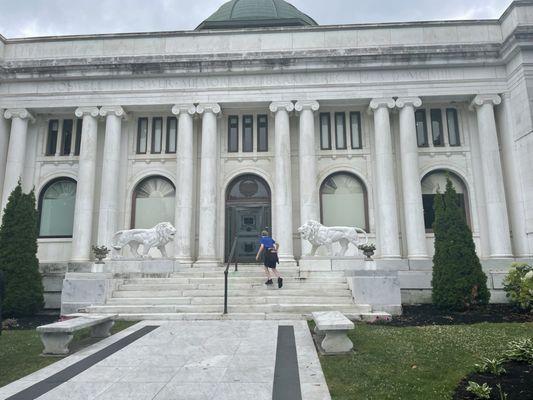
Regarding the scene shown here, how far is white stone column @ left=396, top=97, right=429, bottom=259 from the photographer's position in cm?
1842

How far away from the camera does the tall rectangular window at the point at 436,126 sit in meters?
20.7

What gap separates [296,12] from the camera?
28.2m

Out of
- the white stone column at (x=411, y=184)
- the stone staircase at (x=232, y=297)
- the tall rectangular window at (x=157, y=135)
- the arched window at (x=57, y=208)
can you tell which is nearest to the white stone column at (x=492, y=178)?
the white stone column at (x=411, y=184)

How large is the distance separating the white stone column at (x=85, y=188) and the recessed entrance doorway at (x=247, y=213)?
6223mm

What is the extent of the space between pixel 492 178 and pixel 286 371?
15711 millimetres

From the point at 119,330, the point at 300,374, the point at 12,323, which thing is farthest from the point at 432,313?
the point at 12,323

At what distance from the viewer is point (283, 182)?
19.0 metres

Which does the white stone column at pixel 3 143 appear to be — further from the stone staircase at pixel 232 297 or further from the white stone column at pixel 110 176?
the stone staircase at pixel 232 297

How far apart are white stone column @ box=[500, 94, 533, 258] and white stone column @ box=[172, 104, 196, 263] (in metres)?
14.0

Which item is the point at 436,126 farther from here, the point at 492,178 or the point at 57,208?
the point at 57,208

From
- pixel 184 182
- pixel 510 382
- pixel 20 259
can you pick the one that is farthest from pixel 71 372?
pixel 184 182

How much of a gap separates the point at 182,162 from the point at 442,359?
1475 cm

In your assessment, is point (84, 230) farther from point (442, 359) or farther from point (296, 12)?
point (296, 12)

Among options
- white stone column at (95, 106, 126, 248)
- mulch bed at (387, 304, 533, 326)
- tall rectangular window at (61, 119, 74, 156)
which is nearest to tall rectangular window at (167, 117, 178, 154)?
white stone column at (95, 106, 126, 248)
